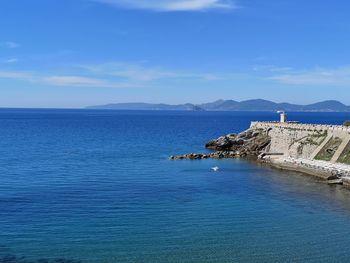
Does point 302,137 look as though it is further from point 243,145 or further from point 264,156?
point 243,145

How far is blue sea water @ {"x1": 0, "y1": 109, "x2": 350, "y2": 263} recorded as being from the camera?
3675cm

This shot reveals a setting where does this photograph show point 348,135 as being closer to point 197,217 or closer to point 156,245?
point 197,217

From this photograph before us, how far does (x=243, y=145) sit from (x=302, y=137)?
17.1 metres

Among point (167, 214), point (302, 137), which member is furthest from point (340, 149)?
point (167, 214)

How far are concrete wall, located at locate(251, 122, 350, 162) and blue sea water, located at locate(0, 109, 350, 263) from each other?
10.0m

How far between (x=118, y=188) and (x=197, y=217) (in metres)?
16.4

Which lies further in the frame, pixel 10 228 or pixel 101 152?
pixel 101 152

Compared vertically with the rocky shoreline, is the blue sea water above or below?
below

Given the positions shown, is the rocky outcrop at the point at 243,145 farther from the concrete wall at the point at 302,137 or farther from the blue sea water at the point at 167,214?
the blue sea water at the point at 167,214

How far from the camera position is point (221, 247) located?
3772 centimetres

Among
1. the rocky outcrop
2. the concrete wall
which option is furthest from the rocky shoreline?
the concrete wall

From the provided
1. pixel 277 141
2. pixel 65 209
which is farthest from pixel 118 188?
pixel 277 141

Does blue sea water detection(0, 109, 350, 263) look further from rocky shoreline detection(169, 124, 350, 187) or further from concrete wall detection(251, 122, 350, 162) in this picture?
concrete wall detection(251, 122, 350, 162)

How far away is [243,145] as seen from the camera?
105m
